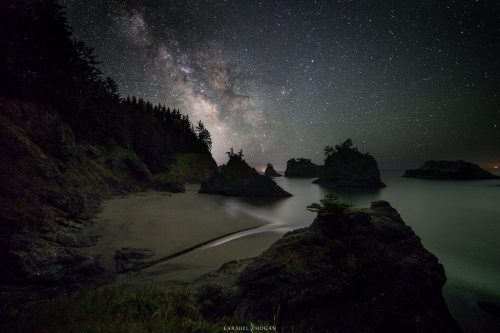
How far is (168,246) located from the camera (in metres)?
9.99

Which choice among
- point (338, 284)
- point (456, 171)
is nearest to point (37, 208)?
point (338, 284)

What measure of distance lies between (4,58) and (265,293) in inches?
748

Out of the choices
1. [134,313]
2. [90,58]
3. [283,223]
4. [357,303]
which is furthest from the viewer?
[90,58]

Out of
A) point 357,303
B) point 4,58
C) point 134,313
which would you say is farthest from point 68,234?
point 4,58

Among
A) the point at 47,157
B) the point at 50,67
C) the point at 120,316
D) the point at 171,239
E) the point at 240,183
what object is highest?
the point at 50,67

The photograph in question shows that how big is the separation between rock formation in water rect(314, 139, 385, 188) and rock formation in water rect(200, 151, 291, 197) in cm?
4456

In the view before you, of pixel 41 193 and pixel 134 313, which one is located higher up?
pixel 41 193

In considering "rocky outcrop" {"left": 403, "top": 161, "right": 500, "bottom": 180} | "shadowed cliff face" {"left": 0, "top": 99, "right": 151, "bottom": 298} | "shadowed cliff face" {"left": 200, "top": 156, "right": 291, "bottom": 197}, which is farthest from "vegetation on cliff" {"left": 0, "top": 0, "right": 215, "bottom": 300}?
"rocky outcrop" {"left": 403, "top": 161, "right": 500, "bottom": 180}

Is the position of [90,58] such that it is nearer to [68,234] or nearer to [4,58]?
[4,58]

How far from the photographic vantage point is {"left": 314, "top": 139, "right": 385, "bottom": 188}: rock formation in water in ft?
219

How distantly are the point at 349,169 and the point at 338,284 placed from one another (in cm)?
7348

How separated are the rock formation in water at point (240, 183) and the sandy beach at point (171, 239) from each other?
54.5 feet

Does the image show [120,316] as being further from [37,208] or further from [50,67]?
[50,67]

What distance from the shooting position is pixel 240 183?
32812 millimetres
